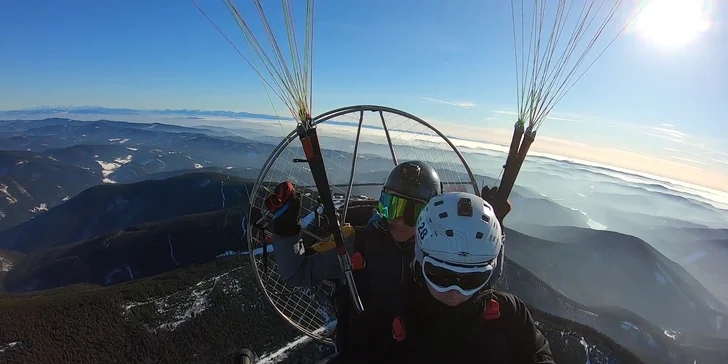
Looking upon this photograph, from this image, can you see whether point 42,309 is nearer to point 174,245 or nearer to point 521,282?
point 174,245

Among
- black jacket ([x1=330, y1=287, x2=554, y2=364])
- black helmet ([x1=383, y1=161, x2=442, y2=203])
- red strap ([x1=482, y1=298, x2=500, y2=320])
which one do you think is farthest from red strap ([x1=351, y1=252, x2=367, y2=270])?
red strap ([x1=482, y1=298, x2=500, y2=320])

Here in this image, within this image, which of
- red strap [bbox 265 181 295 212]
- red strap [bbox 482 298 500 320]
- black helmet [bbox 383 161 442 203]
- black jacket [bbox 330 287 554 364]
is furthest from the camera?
black helmet [bbox 383 161 442 203]

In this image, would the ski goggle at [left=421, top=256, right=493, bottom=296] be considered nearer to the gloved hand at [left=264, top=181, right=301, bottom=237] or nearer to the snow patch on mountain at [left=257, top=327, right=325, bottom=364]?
the gloved hand at [left=264, top=181, right=301, bottom=237]

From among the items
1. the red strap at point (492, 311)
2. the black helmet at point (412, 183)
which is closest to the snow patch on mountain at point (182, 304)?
the black helmet at point (412, 183)

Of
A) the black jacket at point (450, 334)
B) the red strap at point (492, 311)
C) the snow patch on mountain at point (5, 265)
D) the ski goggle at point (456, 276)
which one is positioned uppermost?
the ski goggle at point (456, 276)

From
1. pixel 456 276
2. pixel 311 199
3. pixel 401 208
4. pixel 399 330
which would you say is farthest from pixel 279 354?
pixel 456 276

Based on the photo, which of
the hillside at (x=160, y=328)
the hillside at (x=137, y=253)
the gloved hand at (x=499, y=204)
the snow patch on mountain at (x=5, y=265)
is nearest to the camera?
the gloved hand at (x=499, y=204)

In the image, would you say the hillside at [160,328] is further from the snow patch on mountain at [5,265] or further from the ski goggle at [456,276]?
the snow patch on mountain at [5,265]
